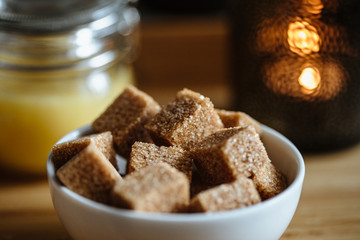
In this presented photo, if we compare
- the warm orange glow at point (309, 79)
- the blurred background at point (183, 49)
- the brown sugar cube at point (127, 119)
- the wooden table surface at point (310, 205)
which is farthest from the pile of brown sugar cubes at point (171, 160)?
the blurred background at point (183, 49)

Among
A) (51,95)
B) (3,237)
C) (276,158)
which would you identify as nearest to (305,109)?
(276,158)

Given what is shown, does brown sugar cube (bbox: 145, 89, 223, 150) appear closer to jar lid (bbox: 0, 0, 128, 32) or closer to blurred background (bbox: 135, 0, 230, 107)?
jar lid (bbox: 0, 0, 128, 32)

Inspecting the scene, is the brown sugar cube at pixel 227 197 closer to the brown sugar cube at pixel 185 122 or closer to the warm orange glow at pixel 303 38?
the brown sugar cube at pixel 185 122

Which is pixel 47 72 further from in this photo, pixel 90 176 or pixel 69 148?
pixel 90 176

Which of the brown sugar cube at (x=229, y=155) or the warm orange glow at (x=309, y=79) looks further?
the warm orange glow at (x=309, y=79)

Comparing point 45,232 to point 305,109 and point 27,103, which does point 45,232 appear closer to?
point 27,103

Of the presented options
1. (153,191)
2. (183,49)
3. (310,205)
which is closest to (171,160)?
(153,191)

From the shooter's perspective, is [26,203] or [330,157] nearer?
[26,203]
